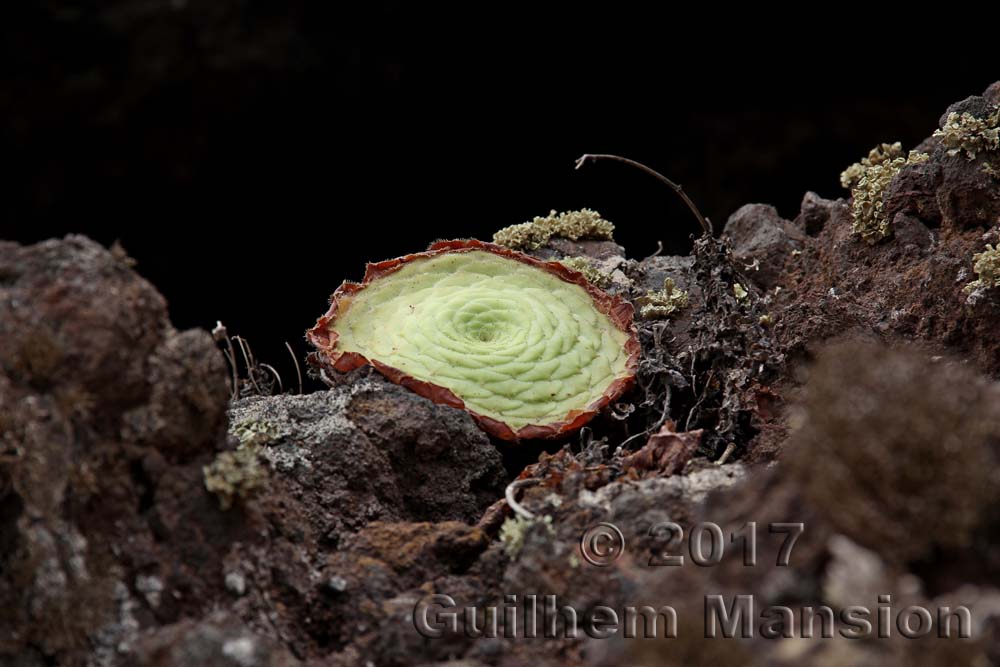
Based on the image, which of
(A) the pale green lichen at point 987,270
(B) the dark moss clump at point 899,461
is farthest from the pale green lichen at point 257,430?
(A) the pale green lichen at point 987,270

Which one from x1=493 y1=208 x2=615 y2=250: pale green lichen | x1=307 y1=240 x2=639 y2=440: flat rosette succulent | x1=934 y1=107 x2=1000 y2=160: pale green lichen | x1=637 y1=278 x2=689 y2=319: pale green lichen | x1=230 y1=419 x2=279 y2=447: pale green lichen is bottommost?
x1=230 y1=419 x2=279 y2=447: pale green lichen

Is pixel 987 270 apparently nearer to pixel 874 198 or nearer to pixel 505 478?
pixel 874 198

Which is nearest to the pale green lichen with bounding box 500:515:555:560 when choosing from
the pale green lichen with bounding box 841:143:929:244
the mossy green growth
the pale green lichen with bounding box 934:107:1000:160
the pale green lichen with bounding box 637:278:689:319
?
the mossy green growth

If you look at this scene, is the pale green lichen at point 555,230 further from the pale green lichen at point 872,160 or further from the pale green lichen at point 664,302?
the pale green lichen at point 872,160

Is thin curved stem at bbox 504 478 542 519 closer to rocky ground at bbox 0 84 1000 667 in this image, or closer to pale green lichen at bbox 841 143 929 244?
rocky ground at bbox 0 84 1000 667

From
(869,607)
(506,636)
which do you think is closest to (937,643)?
(869,607)

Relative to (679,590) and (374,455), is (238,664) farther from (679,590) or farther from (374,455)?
(374,455)

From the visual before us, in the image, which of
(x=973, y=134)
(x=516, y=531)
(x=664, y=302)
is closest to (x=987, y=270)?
(x=973, y=134)
